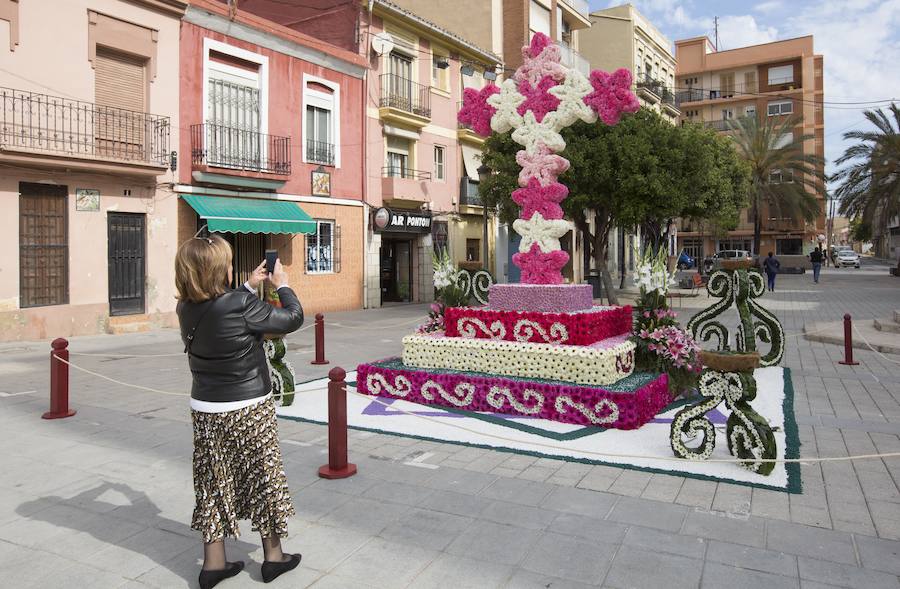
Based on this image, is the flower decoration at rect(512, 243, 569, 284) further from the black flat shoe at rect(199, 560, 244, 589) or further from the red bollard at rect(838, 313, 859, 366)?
the black flat shoe at rect(199, 560, 244, 589)

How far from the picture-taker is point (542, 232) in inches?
325

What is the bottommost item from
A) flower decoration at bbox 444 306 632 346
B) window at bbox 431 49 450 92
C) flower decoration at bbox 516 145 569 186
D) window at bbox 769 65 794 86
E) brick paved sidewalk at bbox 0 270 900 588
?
brick paved sidewalk at bbox 0 270 900 588

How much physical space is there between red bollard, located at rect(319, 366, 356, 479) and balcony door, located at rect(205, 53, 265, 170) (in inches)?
486

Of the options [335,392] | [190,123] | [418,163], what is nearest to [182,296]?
[335,392]

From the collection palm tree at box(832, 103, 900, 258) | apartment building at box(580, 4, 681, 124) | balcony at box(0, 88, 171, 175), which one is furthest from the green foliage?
balcony at box(0, 88, 171, 175)

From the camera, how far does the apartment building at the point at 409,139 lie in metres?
21.0

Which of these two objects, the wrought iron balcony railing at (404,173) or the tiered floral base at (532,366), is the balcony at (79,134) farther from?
the tiered floral base at (532,366)

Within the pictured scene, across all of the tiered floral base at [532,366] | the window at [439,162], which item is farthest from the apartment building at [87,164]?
the window at [439,162]

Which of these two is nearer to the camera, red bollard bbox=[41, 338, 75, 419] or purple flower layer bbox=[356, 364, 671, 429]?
purple flower layer bbox=[356, 364, 671, 429]

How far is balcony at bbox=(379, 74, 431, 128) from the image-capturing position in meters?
21.3

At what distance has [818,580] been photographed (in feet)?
11.0

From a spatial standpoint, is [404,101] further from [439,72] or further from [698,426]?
[698,426]

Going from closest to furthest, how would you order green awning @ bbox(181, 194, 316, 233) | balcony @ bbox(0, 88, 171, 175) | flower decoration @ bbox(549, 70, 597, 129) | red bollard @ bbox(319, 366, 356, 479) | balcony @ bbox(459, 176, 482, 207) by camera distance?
red bollard @ bbox(319, 366, 356, 479) < flower decoration @ bbox(549, 70, 597, 129) < balcony @ bbox(0, 88, 171, 175) < green awning @ bbox(181, 194, 316, 233) < balcony @ bbox(459, 176, 482, 207)

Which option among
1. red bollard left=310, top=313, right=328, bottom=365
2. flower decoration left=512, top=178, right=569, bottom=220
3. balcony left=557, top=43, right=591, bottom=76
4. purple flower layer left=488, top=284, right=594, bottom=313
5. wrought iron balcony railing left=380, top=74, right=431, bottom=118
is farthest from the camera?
balcony left=557, top=43, right=591, bottom=76
